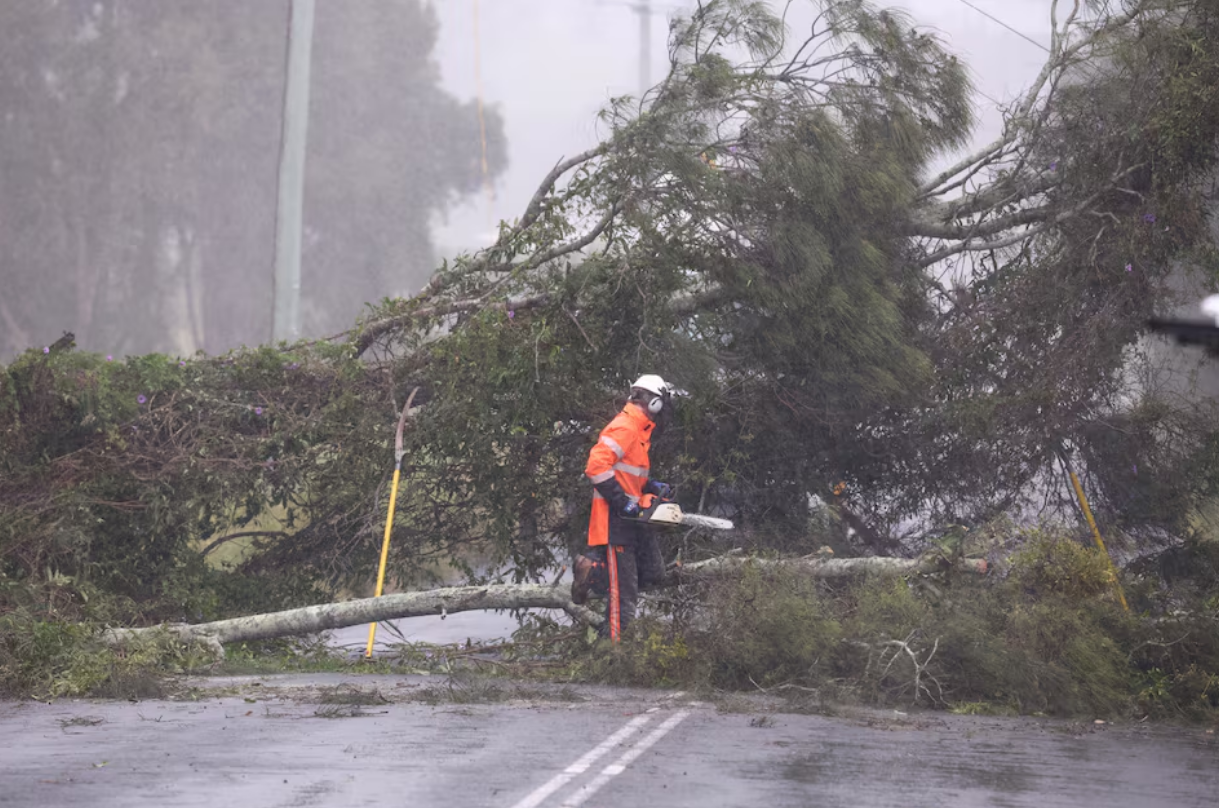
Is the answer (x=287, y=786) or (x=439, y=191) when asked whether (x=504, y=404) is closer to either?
(x=287, y=786)

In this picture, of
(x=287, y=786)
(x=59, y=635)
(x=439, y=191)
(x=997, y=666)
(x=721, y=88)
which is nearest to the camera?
(x=287, y=786)

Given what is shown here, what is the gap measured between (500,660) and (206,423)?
134 inches

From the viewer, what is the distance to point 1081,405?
10695 millimetres

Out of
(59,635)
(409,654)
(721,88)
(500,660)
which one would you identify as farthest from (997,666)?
(59,635)

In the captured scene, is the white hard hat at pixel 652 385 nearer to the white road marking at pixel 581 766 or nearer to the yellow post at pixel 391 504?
the yellow post at pixel 391 504

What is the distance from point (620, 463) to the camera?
8852mm

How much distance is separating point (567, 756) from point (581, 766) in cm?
22

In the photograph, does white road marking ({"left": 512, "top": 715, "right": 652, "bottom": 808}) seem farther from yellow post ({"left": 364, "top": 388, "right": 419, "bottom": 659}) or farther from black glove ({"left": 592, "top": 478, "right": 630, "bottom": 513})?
yellow post ({"left": 364, "top": 388, "right": 419, "bottom": 659})

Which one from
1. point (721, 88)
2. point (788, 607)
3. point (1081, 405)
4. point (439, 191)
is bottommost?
point (788, 607)

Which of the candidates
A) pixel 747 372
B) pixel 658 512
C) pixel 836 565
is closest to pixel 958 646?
pixel 836 565

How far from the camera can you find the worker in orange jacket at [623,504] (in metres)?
8.69

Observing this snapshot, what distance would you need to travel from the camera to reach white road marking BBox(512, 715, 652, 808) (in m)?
5.21

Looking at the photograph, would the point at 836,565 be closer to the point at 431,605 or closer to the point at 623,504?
the point at 623,504

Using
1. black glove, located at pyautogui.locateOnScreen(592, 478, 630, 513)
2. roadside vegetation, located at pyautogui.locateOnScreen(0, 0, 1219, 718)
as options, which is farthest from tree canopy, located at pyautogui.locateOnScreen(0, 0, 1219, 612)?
black glove, located at pyautogui.locateOnScreen(592, 478, 630, 513)
